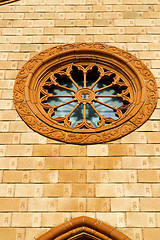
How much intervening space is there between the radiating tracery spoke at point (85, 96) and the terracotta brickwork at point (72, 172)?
79 centimetres

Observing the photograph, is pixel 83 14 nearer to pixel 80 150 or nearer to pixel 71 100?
pixel 71 100

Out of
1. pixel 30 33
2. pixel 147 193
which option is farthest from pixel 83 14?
pixel 147 193

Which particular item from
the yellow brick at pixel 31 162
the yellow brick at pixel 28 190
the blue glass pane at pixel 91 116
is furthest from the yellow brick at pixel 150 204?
the blue glass pane at pixel 91 116

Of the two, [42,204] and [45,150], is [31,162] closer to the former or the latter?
[45,150]

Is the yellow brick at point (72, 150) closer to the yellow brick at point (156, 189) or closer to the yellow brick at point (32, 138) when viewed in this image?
the yellow brick at point (32, 138)

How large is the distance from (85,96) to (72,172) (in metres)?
2.41

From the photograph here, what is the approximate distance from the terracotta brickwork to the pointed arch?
13 centimetres

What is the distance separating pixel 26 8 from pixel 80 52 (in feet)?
7.34

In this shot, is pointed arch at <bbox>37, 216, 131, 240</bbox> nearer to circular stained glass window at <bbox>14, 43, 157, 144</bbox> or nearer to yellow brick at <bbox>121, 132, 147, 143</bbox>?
circular stained glass window at <bbox>14, 43, 157, 144</bbox>

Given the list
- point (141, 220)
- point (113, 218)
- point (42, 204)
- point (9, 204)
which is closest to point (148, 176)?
point (141, 220)

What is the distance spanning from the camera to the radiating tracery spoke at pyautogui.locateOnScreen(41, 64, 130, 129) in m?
9.97

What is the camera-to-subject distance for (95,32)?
1134 cm

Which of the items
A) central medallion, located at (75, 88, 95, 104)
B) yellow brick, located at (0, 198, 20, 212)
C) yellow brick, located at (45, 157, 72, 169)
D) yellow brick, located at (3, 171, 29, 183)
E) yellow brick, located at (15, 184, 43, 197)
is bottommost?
yellow brick, located at (0, 198, 20, 212)

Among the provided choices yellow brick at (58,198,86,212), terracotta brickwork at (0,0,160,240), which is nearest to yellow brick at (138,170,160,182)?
terracotta brickwork at (0,0,160,240)
